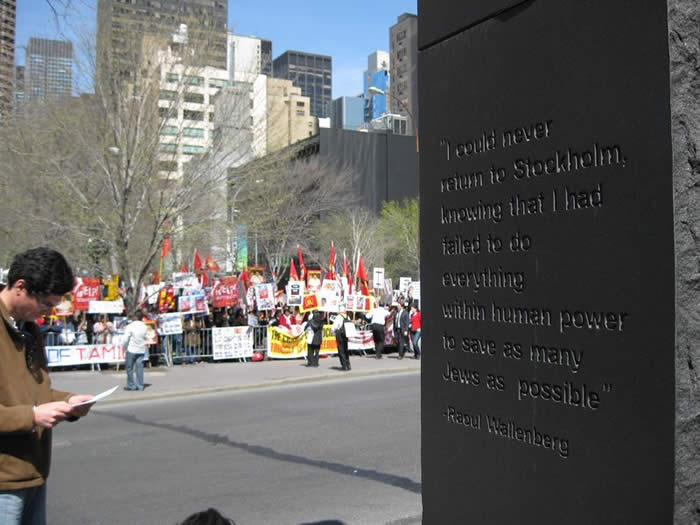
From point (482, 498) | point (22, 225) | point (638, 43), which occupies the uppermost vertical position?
point (22, 225)

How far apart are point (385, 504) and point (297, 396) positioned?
27.4 feet

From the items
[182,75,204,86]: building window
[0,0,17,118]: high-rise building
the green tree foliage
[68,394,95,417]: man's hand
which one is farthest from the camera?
the green tree foliage

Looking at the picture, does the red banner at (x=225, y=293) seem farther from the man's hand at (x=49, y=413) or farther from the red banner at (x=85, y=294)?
the man's hand at (x=49, y=413)

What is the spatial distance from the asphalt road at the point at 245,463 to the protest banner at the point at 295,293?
34.2 feet

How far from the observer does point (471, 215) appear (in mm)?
2277

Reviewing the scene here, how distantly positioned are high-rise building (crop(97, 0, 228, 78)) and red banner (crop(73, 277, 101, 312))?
677 centimetres

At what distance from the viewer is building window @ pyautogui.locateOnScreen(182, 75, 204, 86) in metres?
20.1

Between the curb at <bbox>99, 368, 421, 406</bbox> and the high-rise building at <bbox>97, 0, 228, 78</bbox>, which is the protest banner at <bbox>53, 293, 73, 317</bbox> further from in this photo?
the curb at <bbox>99, 368, 421, 406</bbox>

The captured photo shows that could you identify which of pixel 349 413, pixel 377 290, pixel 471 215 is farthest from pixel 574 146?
pixel 377 290

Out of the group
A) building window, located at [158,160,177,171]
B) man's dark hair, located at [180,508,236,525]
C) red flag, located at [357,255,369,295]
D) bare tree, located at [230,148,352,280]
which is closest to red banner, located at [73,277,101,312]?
building window, located at [158,160,177,171]

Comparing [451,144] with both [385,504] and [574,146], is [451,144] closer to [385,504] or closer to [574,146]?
[574,146]

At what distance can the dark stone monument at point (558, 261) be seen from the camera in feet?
5.38

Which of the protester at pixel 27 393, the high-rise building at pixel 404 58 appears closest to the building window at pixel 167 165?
the protester at pixel 27 393

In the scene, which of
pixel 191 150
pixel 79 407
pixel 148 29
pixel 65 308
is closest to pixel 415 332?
pixel 191 150
